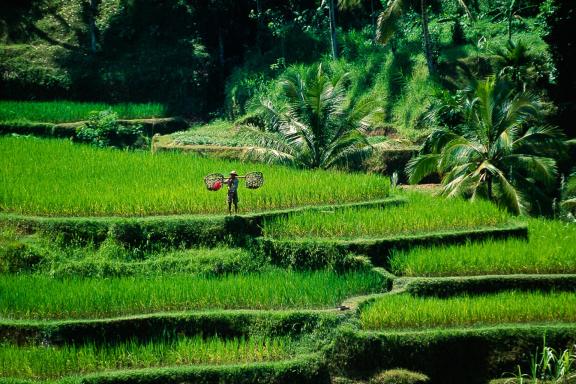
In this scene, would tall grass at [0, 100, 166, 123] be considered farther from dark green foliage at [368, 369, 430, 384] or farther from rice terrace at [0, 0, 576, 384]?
dark green foliage at [368, 369, 430, 384]

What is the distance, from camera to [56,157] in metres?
20.7

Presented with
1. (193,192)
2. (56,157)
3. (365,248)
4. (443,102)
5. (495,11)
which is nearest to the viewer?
(365,248)

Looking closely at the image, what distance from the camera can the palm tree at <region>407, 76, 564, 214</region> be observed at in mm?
19438

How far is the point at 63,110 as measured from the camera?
25.2 meters

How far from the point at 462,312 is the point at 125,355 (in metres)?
4.17

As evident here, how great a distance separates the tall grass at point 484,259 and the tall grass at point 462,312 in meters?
0.99

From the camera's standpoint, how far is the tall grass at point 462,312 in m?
14.2

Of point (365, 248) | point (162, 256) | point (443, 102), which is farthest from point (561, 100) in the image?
point (162, 256)

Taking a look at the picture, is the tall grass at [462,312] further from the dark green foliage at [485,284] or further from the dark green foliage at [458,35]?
the dark green foliage at [458,35]

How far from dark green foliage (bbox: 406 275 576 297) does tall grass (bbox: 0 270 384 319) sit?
64 cm

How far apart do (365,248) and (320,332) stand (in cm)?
234

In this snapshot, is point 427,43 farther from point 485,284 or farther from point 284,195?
point 485,284

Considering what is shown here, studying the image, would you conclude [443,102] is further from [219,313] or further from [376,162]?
[219,313]

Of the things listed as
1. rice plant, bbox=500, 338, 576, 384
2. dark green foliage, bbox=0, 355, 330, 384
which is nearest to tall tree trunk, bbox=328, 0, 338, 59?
rice plant, bbox=500, 338, 576, 384
